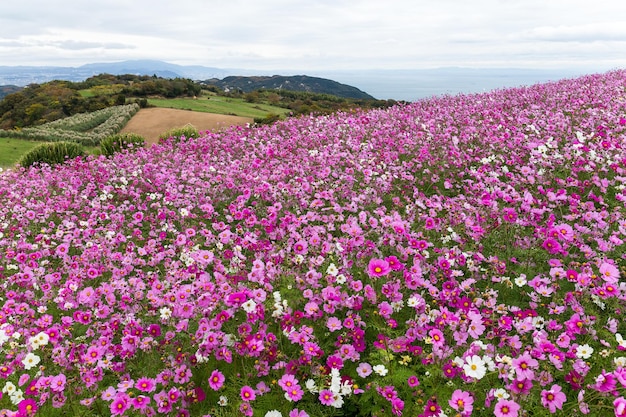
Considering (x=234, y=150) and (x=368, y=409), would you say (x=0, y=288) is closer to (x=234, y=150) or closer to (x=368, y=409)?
(x=368, y=409)

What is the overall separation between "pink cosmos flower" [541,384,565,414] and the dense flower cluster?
93.1 ft

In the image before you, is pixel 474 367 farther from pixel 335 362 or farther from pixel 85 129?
pixel 85 129

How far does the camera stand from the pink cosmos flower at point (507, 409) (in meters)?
2.74

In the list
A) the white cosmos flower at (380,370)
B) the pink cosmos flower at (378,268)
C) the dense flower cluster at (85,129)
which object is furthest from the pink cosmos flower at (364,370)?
the dense flower cluster at (85,129)

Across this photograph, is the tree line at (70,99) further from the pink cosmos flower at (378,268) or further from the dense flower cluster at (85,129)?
the pink cosmos flower at (378,268)

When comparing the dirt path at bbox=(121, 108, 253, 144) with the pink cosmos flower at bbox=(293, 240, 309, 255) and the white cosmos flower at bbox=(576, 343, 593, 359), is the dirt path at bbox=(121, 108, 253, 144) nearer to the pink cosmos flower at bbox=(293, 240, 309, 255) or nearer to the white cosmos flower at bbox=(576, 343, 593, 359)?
the pink cosmos flower at bbox=(293, 240, 309, 255)

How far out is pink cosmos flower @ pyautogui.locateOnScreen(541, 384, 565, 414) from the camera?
2.81m

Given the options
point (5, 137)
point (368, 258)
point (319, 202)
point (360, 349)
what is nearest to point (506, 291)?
point (368, 258)

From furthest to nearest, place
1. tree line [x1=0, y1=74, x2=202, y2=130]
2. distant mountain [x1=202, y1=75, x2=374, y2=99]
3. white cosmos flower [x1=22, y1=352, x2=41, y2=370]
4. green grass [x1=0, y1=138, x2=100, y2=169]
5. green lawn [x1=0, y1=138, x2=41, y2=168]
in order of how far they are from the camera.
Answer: distant mountain [x1=202, y1=75, x2=374, y2=99] → tree line [x1=0, y1=74, x2=202, y2=130] → green lawn [x1=0, y1=138, x2=41, y2=168] → green grass [x1=0, y1=138, x2=100, y2=169] → white cosmos flower [x1=22, y1=352, x2=41, y2=370]

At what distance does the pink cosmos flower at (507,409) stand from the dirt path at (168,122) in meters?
25.5

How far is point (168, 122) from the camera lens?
2966 cm

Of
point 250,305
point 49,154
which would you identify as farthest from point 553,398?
point 49,154

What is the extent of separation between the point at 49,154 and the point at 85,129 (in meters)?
20.1

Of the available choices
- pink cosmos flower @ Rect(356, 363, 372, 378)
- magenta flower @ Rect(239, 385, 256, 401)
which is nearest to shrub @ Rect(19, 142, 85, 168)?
magenta flower @ Rect(239, 385, 256, 401)
